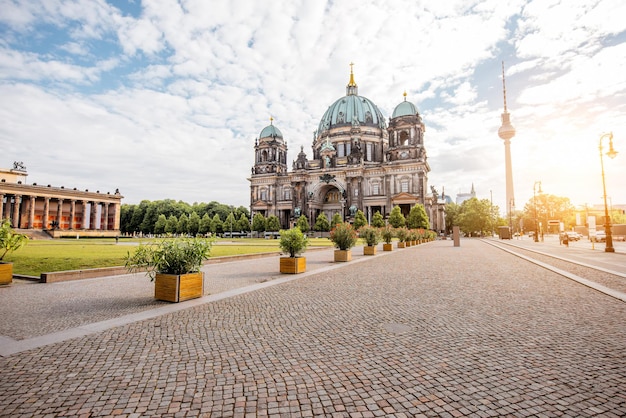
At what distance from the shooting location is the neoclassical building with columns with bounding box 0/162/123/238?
2247 inches

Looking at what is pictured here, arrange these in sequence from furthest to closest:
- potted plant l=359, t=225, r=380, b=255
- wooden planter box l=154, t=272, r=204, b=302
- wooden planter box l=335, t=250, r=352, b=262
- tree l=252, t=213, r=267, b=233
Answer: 1. tree l=252, t=213, r=267, b=233
2. potted plant l=359, t=225, r=380, b=255
3. wooden planter box l=335, t=250, r=352, b=262
4. wooden planter box l=154, t=272, r=204, b=302

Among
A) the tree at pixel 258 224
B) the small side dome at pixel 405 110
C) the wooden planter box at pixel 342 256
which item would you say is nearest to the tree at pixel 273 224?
the tree at pixel 258 224

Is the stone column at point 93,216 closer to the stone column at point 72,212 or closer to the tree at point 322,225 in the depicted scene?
the stone column at point 72,212

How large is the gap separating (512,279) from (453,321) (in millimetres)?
6497

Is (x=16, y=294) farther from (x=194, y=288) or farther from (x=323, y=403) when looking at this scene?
(x=323, y=403)

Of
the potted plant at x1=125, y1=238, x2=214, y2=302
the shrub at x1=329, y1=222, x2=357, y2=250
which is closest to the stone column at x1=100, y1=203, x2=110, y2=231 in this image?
the shrub at x1=329, y1=222, x2=357, y2=250

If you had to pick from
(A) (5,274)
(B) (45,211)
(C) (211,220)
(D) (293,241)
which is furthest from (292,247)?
(C) (211,220)

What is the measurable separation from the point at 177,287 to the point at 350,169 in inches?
2657

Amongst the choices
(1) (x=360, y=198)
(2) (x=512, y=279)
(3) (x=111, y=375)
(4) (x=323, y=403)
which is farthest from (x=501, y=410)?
(1) (x=360, y=198)

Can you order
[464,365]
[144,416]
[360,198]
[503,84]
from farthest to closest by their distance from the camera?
[503,84]
[360,198]
[464,365]
[144,416]

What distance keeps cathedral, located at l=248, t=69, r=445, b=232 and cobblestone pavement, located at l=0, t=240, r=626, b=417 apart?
62794 millimetres

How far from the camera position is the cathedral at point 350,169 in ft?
227

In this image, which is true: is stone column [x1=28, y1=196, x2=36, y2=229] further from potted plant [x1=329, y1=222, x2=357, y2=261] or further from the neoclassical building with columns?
potted plant [x1=329, y1=222, x2=357, y2=261]

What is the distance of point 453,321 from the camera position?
6.05 meters
